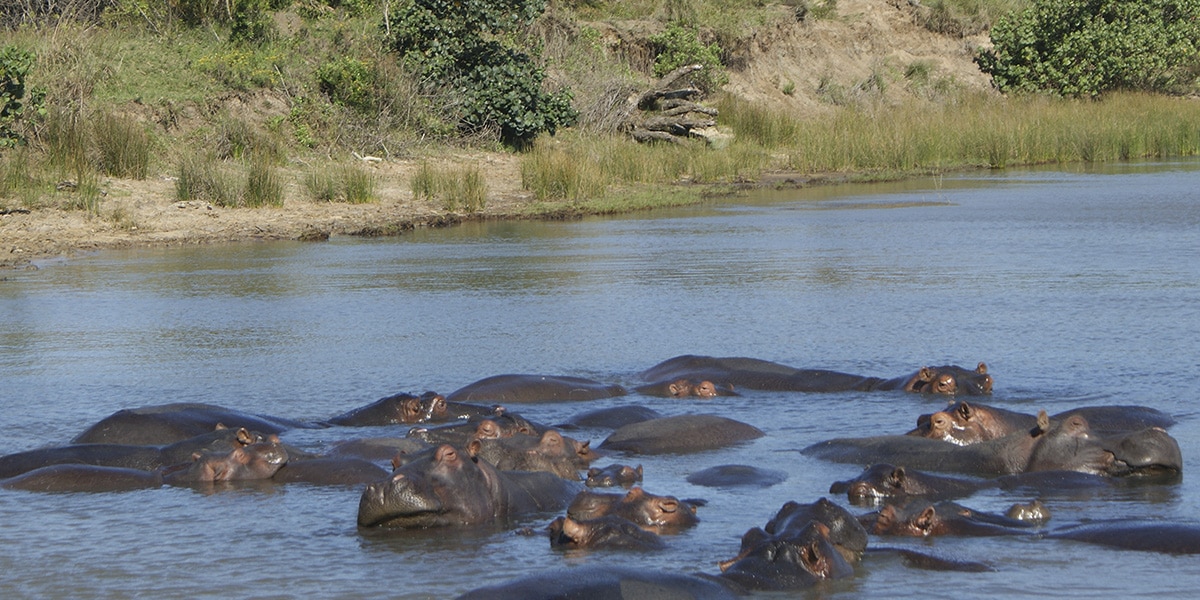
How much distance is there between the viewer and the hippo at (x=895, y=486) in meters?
5.37

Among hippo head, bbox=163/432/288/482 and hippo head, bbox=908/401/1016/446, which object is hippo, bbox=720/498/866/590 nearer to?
hippo head, bbox=908/401/1016/446

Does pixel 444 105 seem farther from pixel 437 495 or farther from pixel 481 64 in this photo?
pixel 437 495

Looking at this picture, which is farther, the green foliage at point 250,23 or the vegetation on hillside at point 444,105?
the green foliage at point 250,23

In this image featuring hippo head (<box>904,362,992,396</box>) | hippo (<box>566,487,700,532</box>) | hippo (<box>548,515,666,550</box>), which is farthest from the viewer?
hippo head (<box>904,362,992,396</box>)

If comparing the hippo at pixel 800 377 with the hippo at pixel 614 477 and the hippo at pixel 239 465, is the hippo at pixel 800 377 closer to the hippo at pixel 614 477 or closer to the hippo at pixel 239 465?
the hippo at pixel 614 477

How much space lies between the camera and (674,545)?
4910 mm

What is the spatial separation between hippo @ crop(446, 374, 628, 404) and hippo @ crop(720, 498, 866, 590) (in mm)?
3064

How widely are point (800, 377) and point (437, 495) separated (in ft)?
9.93

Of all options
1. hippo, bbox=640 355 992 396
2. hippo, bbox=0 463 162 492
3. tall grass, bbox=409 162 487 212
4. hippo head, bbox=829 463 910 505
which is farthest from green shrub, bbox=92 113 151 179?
hippo head, bbox=829 463 910 505

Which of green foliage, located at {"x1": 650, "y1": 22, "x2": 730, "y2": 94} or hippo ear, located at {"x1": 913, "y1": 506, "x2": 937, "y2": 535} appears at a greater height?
green foliage, located at {"x1": 650, "y1": 22, "x2": 730, "y2": 94}

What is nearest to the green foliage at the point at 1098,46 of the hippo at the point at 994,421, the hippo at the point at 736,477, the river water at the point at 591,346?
the river water at the point at 591,346

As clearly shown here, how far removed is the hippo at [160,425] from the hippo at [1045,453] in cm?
274

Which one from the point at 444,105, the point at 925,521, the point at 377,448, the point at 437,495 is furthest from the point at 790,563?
the point at 444,105

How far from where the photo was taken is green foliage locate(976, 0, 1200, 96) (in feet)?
105
